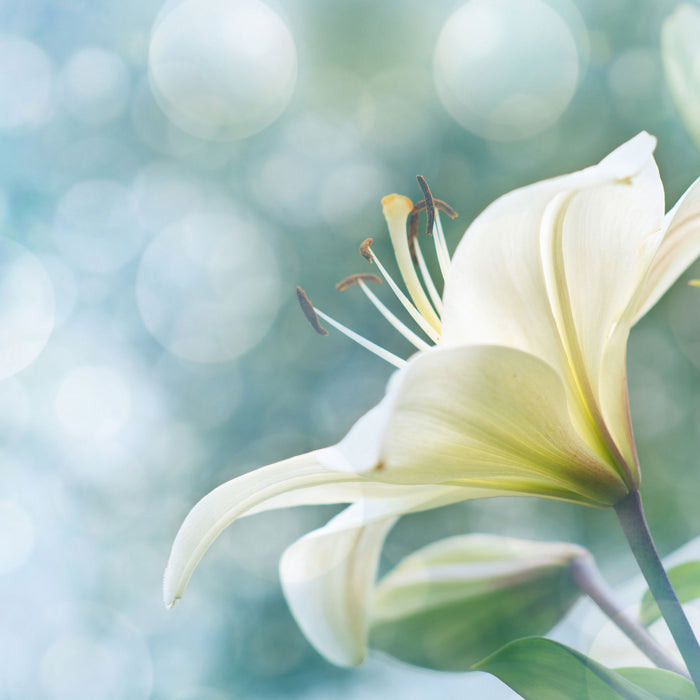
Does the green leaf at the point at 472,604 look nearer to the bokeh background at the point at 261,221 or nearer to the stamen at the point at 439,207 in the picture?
the stamen at the point at 439,207

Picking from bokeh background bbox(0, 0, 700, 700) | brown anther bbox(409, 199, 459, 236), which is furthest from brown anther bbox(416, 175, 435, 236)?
bokeh background bbox(0, 0, 700, 700)

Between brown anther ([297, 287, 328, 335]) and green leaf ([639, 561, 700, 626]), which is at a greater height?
brown anther ([297, 287, 328, 335])

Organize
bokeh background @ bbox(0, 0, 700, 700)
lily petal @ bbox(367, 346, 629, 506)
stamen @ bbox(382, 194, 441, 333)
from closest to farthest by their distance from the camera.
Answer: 1. lily petal @ bbox(367, 346, 629, 506)
2. stamen @ bbox(382, 194, 441, 333)
3. bokeh background @ bbox(0, 0, 700, 700)

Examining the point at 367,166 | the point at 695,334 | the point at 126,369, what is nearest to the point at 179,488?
the point at 126,369

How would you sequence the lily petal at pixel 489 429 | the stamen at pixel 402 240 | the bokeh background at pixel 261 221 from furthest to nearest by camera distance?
the bokeh background at pixel 261 221 < the stamen at pixel 402 240 < the lily petal at pixel 489 429

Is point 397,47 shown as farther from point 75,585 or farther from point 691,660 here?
point 691,660

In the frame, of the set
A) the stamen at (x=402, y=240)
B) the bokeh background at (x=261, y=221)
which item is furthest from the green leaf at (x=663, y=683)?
the bokeh background at (x=261, y=221)

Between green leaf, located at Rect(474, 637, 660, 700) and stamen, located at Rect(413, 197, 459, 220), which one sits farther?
stamen, located at Rect(413, 197, 459, 220)

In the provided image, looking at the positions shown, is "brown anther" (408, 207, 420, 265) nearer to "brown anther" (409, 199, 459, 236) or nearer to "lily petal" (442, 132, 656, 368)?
"brown anther" (409, 199, 459, 236)
